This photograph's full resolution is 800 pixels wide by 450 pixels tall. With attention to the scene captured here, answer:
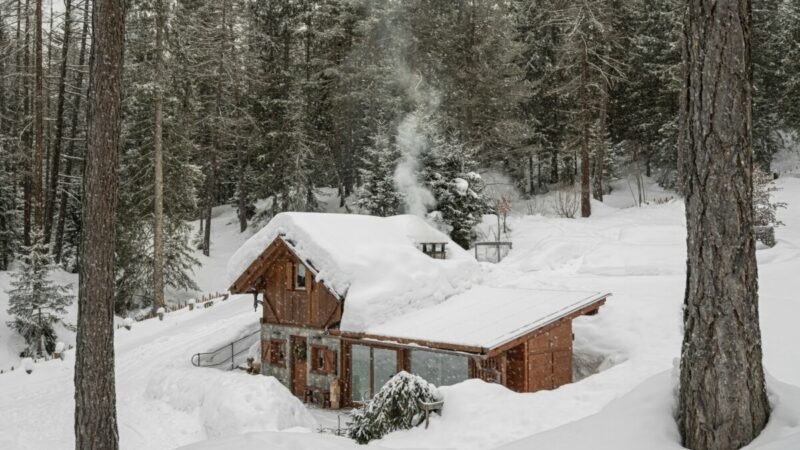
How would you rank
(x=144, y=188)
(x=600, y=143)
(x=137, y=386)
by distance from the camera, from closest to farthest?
(x=137, y=386) → (x=144, y=188) → (x=600, y=143)

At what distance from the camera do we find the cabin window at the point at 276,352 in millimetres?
19938

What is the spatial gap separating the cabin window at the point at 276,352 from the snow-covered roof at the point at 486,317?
4.59 metres

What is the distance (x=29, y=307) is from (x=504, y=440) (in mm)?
22905

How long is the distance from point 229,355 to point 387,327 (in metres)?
8.52

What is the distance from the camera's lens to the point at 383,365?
683 inches

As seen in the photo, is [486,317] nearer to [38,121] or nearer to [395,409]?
[395,409]

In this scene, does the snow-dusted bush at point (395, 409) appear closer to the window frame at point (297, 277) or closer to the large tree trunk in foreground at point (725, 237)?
the large tree trunk in foreground at point (725, 237)

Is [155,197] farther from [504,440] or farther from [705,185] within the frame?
[705,185]

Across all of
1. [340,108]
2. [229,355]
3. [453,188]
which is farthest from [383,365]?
[340,108]

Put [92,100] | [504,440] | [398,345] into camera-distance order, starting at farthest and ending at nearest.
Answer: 1. [398,345]
2. [504,440]
3. [92,100]

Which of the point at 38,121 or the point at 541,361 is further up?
the point at 38,121

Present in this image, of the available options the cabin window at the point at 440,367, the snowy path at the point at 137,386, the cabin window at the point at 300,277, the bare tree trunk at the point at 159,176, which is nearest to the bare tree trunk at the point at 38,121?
the bare tree trunk at the point at 159,176

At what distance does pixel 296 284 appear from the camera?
64.2 ft

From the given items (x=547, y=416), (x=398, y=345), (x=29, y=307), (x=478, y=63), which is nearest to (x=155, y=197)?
(x=29, y=307)
